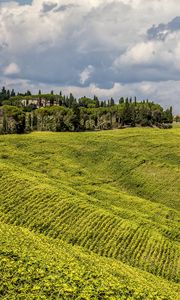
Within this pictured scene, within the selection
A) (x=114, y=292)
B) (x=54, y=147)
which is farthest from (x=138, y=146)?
(x=114, y=292)

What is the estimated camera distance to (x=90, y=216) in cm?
6347

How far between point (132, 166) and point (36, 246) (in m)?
74.5

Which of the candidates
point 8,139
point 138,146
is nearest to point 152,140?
point 138,146

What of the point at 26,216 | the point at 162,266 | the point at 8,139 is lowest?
the point at 162,266

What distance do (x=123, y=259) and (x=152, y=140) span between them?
92547mm

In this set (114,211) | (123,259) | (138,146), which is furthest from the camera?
(138,146)

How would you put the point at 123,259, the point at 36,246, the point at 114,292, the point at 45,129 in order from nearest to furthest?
1. the point at 114,292
2. the point at 36,246
3. the point at 123,259
4. the point at 45,129

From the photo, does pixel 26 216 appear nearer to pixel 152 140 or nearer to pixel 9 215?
pixel 9 215

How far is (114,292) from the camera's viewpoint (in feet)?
87.0

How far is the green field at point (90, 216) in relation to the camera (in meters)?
27.8

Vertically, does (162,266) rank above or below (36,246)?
below

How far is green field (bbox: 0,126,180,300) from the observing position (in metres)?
27.8

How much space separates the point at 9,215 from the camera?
5812 cm

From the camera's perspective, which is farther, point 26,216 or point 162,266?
point 26,216
